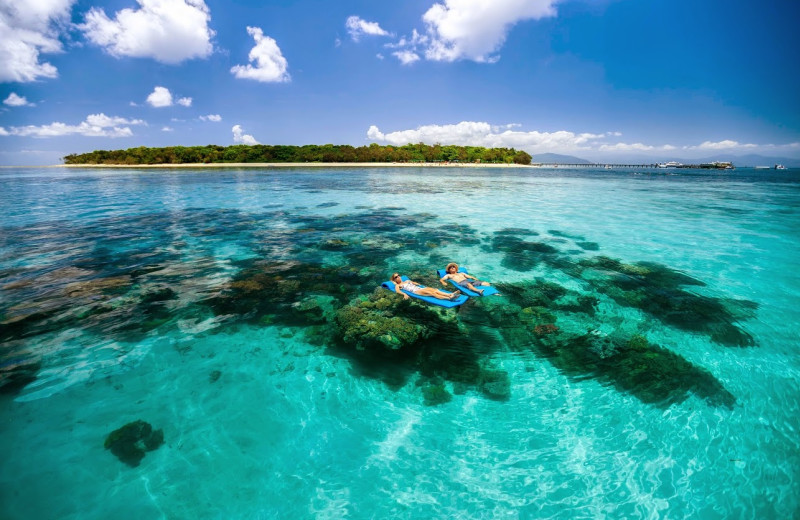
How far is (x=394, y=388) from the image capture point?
6.56 meters

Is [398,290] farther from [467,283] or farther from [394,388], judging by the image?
[394,388]

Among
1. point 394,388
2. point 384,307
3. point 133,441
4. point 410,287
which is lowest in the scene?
point 133,441

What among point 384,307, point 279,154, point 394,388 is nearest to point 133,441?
point 394,388

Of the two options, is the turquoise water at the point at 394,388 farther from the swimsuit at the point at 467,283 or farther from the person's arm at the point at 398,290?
the swimsuit at the point at 467,283

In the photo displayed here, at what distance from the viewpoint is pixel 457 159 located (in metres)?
132

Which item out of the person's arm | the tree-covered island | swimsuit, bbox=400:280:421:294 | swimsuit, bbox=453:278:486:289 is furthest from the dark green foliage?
the tree-covered island

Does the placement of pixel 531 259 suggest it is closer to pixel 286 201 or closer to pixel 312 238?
pixel 312 238

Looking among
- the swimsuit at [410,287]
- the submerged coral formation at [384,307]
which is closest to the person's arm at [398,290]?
the swimsuit at [410,287]

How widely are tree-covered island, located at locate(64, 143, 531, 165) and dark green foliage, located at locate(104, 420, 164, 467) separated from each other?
120 m

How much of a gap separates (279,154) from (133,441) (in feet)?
410

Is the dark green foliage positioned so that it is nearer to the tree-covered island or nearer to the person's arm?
the person's arm

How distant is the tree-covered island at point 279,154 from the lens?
111938 millimetres

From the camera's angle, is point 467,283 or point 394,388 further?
point 467,283

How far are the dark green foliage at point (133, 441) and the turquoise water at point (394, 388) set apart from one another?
117mm
